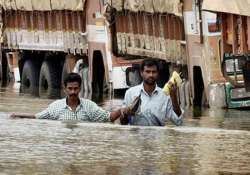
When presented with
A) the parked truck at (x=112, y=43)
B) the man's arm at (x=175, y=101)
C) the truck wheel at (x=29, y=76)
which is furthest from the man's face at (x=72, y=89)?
the truck wheel at (x=29, y=76)

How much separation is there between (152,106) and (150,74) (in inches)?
14.8

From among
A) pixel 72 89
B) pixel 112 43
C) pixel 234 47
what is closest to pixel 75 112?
pixel 72 89

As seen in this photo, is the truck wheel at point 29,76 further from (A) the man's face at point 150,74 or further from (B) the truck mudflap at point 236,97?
(A) the man's face at point 150,74

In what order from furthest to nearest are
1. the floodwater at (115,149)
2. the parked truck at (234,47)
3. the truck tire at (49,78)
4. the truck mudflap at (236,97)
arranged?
the truck tire at (49,78) → the truck mudflap at (236,97) → the parked truck at (234,47) → the floodwater at (115,149)

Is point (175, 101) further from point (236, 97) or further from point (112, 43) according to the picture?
point (112, 43)

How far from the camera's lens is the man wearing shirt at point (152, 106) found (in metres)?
9.38

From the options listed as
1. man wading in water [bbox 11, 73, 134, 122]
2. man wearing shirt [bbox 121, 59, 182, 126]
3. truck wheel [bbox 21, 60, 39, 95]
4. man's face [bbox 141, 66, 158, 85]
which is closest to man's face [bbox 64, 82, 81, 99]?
man wading in water [bbox 11, 73, 134, 122]

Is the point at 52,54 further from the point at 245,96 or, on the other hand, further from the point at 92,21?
the point at 245,96

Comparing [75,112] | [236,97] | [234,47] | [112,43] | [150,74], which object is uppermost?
[112,43]

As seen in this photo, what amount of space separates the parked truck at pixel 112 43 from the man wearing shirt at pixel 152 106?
797 centimetres

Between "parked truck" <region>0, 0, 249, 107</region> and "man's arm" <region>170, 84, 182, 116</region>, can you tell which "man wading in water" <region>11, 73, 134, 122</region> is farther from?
"parked truck" <region>0, 0, 249, 107</region>

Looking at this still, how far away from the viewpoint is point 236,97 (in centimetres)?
1769

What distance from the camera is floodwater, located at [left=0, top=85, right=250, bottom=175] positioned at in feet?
21.5

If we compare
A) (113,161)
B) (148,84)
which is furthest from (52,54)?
(113,161)
